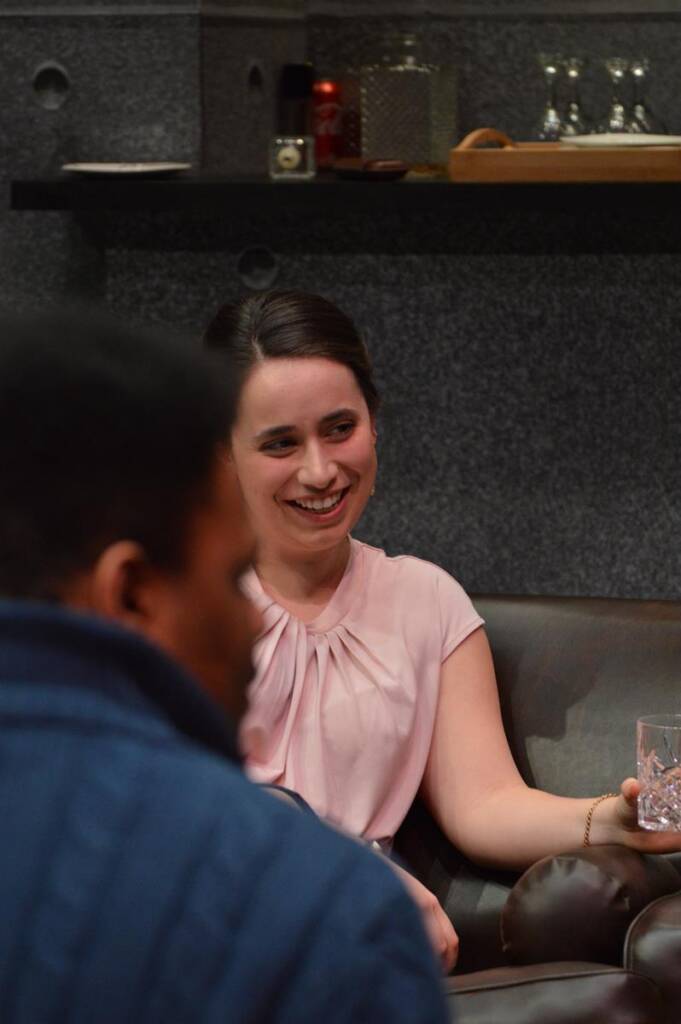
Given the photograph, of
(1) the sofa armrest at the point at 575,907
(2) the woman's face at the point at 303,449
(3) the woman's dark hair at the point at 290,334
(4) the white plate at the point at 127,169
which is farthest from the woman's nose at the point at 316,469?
(4) the white plate at the point at 127,169

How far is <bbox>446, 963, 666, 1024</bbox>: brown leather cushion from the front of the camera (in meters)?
1.40

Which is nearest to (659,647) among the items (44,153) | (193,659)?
(44,153)

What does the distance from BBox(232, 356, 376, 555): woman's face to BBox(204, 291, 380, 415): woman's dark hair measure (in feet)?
0.05

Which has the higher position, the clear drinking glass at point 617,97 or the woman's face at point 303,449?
the clear drinking glass at point 617,97

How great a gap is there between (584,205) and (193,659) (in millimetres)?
1612

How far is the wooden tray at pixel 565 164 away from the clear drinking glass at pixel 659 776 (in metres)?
0.75

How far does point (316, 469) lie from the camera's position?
176 cm

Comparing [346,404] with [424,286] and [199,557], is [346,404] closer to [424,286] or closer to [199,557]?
[424,286]

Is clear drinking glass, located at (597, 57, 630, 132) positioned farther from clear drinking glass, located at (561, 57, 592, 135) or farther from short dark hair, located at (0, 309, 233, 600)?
short dark hair, located at (0, 309, 233, 600)

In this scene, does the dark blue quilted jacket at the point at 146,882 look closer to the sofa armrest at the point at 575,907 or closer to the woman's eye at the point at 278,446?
the sofa armrest at the point at 575,907

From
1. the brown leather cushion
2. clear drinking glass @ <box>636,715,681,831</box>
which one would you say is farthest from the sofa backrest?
the brown leather cushion

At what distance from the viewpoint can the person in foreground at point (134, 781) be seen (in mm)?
517

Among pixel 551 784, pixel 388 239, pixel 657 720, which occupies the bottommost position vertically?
pixel 551 784

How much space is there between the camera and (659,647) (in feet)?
6.39
